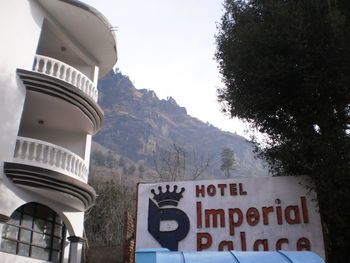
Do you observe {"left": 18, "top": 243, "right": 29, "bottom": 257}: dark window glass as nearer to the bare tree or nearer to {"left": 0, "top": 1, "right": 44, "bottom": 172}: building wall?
{"left": 0, "top": 1, "right": 44, "bottom": 172}: building wall

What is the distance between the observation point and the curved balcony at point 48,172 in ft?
37.2

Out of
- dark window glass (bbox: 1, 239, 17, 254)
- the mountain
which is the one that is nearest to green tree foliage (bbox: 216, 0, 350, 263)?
dark window glass (bbox: 1, 239, 17, 254)

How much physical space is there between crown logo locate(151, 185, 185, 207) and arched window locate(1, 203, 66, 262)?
17.6 ft

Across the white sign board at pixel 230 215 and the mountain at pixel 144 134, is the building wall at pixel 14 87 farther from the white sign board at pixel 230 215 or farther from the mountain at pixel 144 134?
the mountain at pixel 144 134

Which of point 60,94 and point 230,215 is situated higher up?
point 60,94

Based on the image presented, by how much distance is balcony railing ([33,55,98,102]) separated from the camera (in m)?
13.4

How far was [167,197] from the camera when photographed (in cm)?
922

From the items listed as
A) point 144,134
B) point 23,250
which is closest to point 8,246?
point 23,250

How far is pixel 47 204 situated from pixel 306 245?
26.8 ft

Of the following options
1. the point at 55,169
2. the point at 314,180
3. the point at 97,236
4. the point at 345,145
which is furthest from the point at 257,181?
the point at 97,236

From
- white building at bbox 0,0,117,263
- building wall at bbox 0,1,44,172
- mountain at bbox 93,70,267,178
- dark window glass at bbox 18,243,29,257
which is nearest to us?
building wall at bbox 0,1,44,172

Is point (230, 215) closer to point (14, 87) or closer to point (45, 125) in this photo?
point (14, 87)

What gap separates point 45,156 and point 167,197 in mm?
5037

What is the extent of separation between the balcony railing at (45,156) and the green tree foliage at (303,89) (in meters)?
5.76
